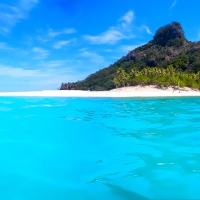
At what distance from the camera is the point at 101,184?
378cm

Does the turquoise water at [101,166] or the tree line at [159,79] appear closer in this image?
the turquoise water at [101,166]

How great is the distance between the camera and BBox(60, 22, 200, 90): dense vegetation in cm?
4508

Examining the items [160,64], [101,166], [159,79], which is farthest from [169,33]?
[101,166]

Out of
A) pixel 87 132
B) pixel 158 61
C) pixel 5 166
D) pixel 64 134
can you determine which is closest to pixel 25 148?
pixel 5 166

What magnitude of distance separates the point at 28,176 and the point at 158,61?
3048 inches

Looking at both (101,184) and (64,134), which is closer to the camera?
(101,184)

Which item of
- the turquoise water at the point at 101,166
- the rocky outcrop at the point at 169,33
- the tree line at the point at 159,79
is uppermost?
the rocky outcrop at the point at 169,33

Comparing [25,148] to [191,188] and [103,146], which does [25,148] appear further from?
[191,188]

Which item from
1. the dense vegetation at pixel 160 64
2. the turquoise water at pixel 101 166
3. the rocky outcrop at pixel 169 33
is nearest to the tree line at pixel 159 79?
the dense vegetation at pixel 160 64

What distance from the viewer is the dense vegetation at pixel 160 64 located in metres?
45.1

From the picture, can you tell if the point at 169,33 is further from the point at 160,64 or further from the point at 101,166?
the point at 101,166

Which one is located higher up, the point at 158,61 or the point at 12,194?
the point at 158,61

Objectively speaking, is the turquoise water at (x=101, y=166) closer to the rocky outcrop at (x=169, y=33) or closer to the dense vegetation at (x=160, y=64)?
the dense vegetation at (x=160, y=64)

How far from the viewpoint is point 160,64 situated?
7338 centimetres
